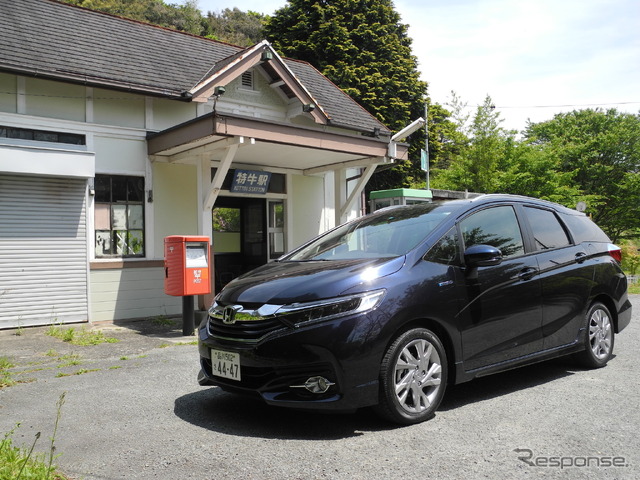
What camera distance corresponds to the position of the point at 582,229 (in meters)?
5.81

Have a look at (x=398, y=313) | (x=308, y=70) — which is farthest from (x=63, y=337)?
(x=308, y=70)

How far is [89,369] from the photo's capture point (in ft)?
20.1

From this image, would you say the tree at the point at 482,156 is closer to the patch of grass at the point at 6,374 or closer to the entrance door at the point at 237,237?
the entrance door at the point at 237,237

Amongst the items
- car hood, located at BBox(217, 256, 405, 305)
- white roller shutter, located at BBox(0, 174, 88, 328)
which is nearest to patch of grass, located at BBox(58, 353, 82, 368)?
white roller shutter, located at BBox(0, 174, 88, 328)

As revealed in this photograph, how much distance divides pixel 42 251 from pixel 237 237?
525 centimetres

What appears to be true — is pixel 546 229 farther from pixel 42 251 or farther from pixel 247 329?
pixel 42 251

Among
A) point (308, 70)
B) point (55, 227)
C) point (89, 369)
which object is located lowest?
point (89, 369)

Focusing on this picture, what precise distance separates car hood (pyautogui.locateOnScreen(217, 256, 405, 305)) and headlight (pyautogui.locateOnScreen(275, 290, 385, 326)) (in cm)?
4

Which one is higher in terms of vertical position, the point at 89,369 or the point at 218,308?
the point at 218,308

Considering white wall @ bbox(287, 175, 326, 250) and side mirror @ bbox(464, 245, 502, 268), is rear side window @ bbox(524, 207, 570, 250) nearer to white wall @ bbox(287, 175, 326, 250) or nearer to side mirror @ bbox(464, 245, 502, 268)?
side mirror @ bbox(464, 245, 502, 268)

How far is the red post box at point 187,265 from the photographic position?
8.50 m

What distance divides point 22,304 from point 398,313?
24.8 feet

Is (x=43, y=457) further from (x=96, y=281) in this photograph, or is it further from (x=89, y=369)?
(x=96, y=281)

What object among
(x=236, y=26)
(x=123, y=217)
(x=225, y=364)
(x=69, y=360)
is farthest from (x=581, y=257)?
(x=236, y=26)
